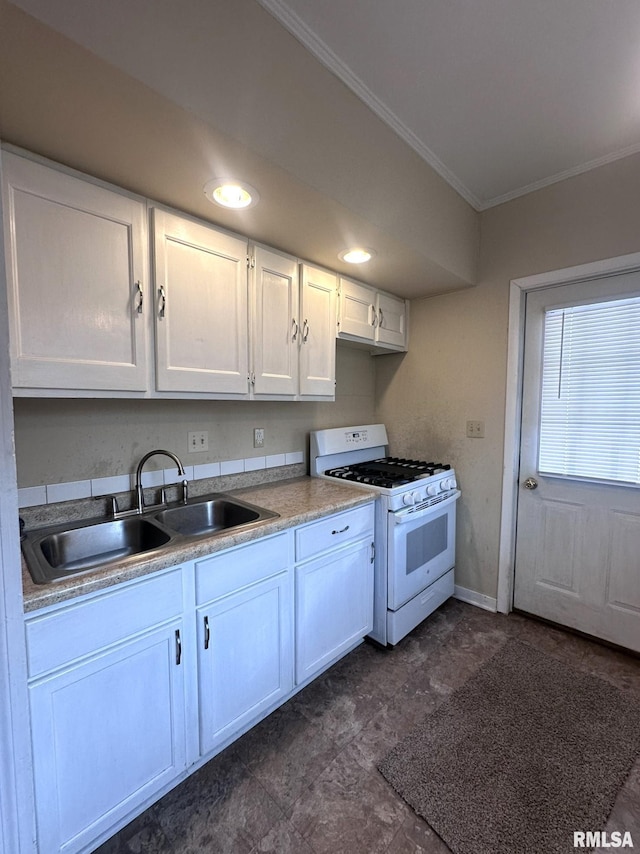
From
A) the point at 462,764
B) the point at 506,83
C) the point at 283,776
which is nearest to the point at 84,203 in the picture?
the point at 506,83

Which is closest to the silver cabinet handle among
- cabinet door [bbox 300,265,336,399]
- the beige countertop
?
the beige countertop

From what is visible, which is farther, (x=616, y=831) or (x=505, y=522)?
(x=505, y=522)

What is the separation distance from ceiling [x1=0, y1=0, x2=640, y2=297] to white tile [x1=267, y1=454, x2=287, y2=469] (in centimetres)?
119

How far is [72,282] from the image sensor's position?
1.25 metres

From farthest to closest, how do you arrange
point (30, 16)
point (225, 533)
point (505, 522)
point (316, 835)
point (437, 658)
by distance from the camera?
point (505, 522) → point (437, 658) → point (225, 533) → point (316, 835) → point (30, 16)

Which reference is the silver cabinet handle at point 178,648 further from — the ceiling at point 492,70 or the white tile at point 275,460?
the ceiling at point 492,70

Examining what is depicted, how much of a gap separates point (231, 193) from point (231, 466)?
1.33 meters

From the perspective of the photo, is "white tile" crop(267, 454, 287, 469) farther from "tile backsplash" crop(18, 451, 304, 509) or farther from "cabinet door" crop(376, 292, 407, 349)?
"cabinet door" crop(376, 292, 407, 349)

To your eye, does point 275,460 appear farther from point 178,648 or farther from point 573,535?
point 573,535

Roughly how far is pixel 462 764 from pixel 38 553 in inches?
68.7

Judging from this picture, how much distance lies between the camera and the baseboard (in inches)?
97.7

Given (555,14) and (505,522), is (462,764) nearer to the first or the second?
(505,522)

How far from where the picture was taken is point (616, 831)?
47.5 inches

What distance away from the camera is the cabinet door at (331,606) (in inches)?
65.9
